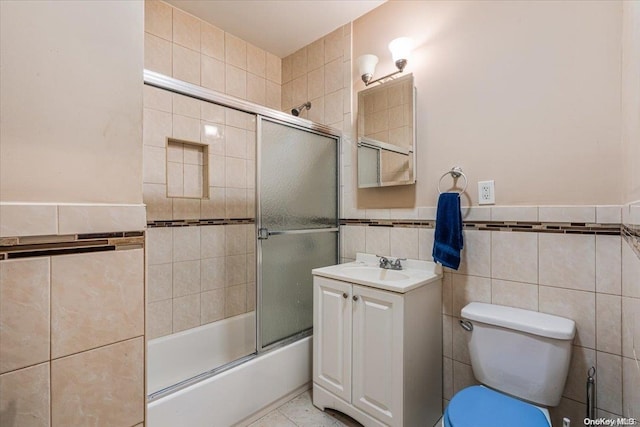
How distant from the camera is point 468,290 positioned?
1634mm

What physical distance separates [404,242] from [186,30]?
84.0 inches

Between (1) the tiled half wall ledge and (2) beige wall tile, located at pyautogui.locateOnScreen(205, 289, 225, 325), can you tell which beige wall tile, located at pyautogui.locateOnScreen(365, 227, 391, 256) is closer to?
(2) beige wall tile, located at pyautogui.locateOnScreen(205, 289, 225, 325)

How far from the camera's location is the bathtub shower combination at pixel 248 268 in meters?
1.54

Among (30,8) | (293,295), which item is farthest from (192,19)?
(293,295)

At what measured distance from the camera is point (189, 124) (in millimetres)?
2162

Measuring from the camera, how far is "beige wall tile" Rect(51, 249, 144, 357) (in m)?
0.66

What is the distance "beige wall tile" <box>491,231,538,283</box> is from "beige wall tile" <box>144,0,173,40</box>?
2445 millimetres

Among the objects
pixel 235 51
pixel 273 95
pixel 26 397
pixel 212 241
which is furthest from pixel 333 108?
pixel 26 397

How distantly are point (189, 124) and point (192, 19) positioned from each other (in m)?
0.76

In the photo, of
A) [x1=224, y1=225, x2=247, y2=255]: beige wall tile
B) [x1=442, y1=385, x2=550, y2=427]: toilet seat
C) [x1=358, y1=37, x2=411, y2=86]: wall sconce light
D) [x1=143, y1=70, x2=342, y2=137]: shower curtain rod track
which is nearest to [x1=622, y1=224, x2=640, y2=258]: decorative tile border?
[x1=442, y1=385, x2=550, y2=427]: toilet seat

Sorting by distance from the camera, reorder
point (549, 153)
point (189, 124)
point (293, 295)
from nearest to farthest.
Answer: point (549, 153), point (293, 295), point (189, 124)

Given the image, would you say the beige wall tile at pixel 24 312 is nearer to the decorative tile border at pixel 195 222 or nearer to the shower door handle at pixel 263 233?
the shower door handle at pixel 263 233

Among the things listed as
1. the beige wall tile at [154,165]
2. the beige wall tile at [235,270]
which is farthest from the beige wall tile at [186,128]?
the beige wall tile at [235,270]

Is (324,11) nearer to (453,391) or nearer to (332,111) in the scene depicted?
(332,111)
